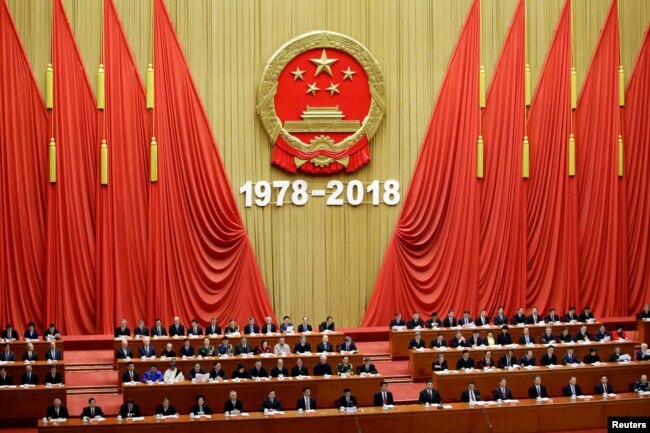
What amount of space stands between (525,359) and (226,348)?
4399mm

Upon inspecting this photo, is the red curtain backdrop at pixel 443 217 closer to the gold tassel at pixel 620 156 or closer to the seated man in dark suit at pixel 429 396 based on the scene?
the gold tassel at pixel 620 156

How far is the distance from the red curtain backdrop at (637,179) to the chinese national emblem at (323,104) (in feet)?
16.0

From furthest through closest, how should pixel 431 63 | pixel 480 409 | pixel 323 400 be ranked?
1. pixel 431 63
2. pixel 323 400
3. pixel 480 409

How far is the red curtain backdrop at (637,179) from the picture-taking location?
18.4 metres

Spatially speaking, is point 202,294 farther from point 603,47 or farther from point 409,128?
point 603,47

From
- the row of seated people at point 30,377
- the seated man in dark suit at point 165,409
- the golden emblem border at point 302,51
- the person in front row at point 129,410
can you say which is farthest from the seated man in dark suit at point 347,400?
the golden emblem border at point 302,51

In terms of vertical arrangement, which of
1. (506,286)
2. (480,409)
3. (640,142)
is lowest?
(480,409)

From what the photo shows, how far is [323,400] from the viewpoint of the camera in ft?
43.3

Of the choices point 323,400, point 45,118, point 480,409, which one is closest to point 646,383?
point 480,409

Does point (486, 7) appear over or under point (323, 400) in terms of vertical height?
over

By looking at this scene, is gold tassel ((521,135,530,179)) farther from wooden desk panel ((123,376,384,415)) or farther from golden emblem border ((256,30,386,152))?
wooden desk panel ((123,376,384,415))

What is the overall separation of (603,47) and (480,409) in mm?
8871

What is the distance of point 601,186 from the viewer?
18250mm

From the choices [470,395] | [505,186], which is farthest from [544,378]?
[505,186]
